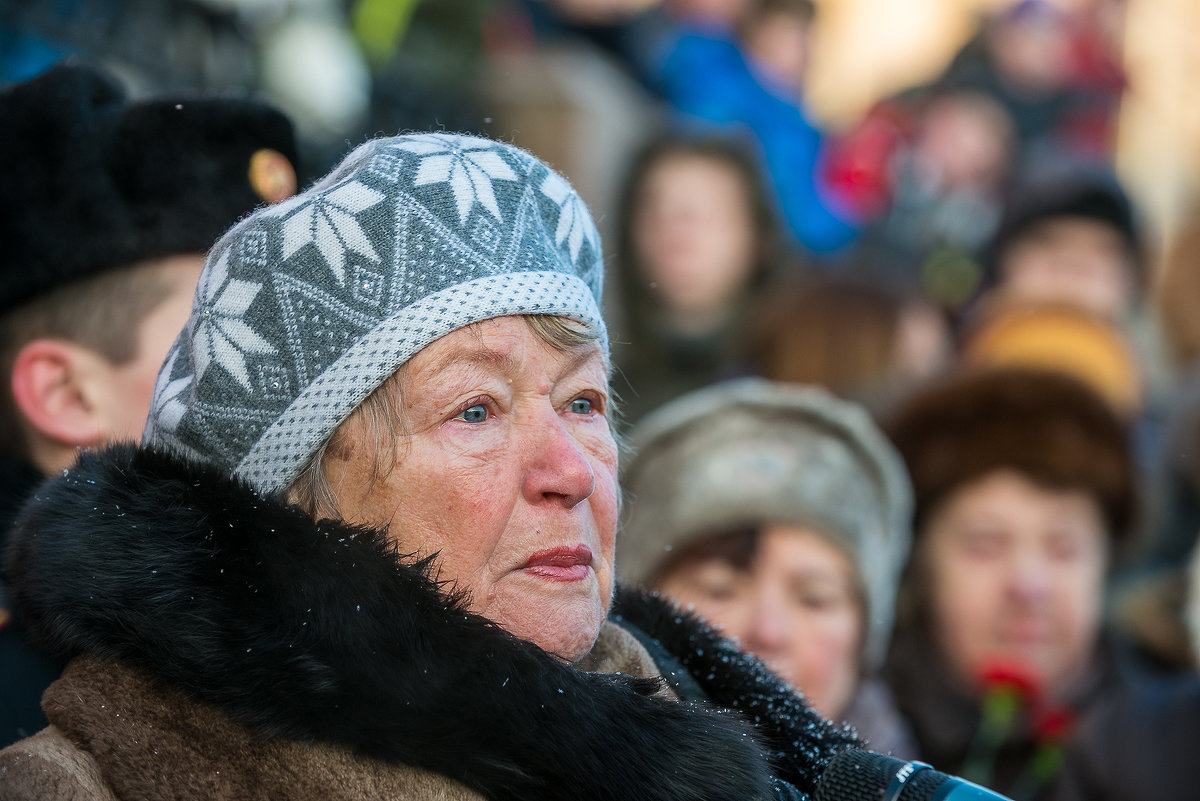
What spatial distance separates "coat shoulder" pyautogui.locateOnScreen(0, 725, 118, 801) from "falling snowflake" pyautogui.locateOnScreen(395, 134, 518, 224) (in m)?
0.94

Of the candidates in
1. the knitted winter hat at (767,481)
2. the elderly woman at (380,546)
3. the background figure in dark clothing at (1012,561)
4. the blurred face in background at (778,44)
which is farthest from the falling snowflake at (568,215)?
the blurred face in background at (778,44)

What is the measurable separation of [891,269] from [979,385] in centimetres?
142

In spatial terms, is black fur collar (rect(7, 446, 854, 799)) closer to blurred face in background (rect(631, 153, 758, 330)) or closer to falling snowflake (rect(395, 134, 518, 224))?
falling snowflake (rect(395, 134, 518, 224))

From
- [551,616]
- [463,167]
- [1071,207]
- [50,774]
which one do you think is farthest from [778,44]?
[50,774]

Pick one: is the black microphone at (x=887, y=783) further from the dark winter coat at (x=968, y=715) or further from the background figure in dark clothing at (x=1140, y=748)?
the dark winter coat at (x=968, y=715)

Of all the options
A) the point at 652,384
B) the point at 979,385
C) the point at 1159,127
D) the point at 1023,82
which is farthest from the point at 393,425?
the point at 1159,127

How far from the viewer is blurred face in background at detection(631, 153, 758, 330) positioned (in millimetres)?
5852

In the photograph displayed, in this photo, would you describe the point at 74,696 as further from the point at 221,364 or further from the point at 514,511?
the point at 514,511

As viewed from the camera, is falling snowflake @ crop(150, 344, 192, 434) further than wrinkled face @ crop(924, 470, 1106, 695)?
No

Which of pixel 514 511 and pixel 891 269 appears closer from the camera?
pixel 514 511

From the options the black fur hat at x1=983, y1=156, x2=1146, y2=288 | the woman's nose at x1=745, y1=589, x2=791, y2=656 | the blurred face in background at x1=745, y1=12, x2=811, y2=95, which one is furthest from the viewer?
the blurred face in background at x1=745, y1=12, x2=811, y2=95

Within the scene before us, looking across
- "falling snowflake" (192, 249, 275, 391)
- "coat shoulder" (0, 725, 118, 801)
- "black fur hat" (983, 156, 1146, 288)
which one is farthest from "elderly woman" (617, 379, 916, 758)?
"black fur hat" (983, 156, 1146, 288)

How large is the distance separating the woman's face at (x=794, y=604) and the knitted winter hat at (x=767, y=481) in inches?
2.1

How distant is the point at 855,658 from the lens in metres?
3.71
